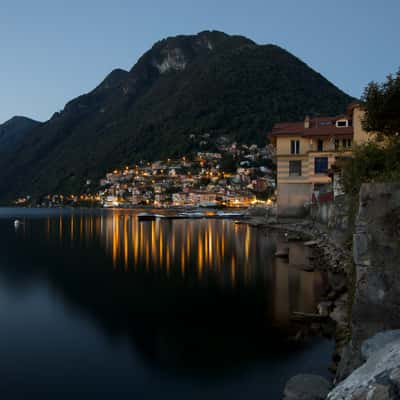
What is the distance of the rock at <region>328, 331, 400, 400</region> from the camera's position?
3.84m

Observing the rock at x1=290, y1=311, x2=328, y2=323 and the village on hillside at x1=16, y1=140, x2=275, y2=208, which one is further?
the village on hillside at x1=16, y1=140, x2=275, y2=208

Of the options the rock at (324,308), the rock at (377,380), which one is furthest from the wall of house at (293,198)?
the rock at (377,380)

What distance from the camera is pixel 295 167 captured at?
42.9 m

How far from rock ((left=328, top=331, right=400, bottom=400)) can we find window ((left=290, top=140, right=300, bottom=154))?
39.2m

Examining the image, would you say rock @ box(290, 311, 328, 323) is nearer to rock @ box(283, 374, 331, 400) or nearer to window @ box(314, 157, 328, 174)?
rock @ box(283, 374, 331, 400)

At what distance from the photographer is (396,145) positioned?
602 inches

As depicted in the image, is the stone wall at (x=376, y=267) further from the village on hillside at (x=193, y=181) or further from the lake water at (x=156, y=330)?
the village on hillside at (x=193, y=181)

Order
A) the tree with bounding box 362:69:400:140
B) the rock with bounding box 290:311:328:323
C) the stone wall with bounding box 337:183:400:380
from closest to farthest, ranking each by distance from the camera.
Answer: the stone wall with bounding box 337:183:400:380, the rock with bounding box 290:311:328:323, the tree with bounding box 362:69:400:140

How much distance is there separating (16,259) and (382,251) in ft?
89.4

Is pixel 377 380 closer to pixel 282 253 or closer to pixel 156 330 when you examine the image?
pixel 156 330

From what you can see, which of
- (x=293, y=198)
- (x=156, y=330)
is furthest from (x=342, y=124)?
(x=156, y=330)

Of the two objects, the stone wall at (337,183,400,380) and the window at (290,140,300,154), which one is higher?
the window at (290,140,300,154)

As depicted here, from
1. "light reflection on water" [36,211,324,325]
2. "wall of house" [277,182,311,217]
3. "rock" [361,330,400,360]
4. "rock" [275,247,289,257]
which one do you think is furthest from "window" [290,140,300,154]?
"rock" [361,330,400,360]

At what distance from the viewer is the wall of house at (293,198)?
141 feet
